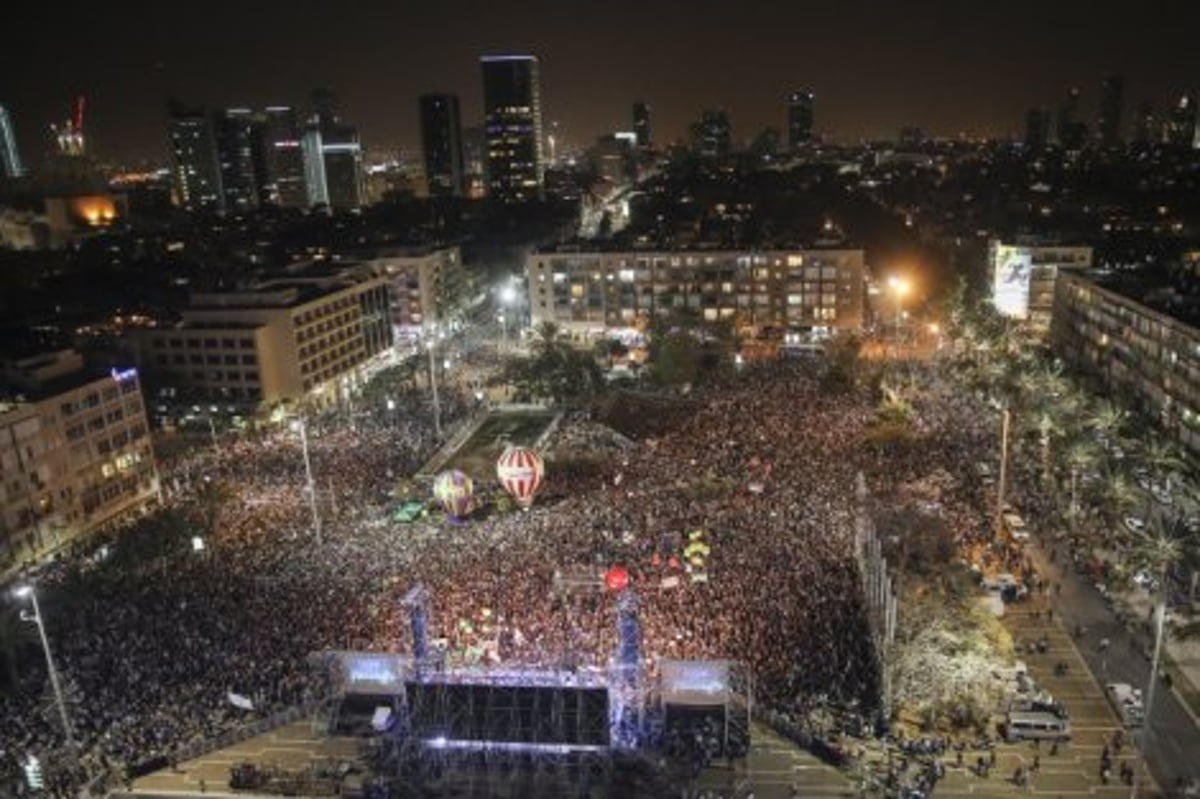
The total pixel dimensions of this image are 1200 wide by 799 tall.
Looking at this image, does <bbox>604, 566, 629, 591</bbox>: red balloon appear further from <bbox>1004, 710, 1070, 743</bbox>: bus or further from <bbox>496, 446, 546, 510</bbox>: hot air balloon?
<bbox>1004, 710, 1070, 743</bbox>: bus

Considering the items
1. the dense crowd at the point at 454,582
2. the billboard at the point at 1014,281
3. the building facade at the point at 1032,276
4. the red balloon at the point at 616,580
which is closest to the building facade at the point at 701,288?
the billboard at the point at 1014,281

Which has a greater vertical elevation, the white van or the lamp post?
the lamp post

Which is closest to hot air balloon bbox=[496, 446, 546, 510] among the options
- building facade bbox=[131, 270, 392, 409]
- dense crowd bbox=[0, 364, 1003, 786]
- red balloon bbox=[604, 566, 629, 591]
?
dense crowd bbox=[0, 364, 1003, 786]

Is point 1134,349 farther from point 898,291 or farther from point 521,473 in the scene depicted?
point 521,473

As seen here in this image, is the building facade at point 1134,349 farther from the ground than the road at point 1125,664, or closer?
farther from the ground

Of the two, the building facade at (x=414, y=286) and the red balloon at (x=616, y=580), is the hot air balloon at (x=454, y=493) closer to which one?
the red balloon at (x=616, y=580)

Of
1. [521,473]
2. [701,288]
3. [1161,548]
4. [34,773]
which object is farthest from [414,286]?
[1161,548]

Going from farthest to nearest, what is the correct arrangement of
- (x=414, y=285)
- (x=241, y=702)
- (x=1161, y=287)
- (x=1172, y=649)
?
1. (x=414, y=285)
2. (x=1161, y=287)
3. (x=1172, y=649)
4. (x=241, y=702)
